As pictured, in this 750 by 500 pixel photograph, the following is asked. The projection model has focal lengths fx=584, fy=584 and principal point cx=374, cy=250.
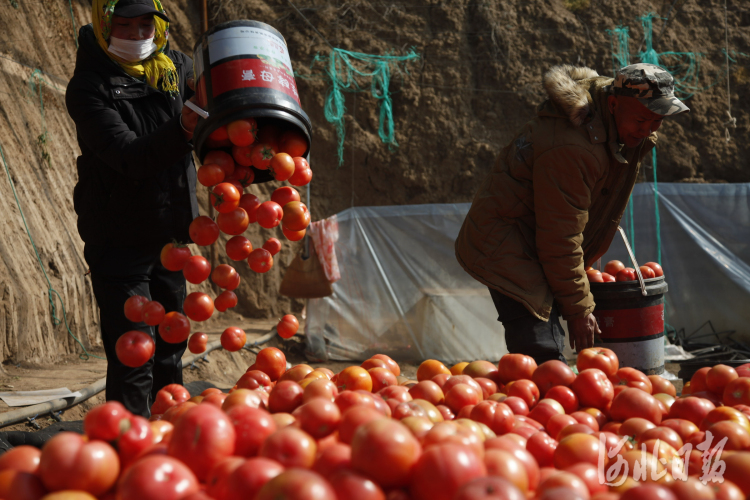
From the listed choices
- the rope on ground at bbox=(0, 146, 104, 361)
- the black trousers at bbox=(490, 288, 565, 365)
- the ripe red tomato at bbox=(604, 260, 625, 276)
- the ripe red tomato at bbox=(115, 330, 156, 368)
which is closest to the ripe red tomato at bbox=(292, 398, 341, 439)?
the ripe red tomato at bbox=(115, 330, 156, 368)

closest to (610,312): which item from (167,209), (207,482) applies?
(167,209)

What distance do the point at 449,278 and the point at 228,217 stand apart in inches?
220

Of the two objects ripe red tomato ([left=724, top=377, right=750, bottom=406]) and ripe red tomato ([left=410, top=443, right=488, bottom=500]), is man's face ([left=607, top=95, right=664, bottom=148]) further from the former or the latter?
ripe red tomato ([left=410, top=443, right=488, bottom=500])

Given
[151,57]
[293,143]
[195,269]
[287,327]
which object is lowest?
[287,327]

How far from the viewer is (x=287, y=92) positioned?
222cm

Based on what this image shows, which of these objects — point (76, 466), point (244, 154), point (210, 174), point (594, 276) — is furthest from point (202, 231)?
point (594, 276)

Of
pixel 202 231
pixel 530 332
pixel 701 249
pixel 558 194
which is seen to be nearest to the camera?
pixel 202 231

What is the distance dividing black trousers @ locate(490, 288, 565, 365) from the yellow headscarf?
1.98m

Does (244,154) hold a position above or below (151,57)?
below

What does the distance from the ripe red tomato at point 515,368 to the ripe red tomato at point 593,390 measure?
229mm

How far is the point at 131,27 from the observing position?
8.38 feet

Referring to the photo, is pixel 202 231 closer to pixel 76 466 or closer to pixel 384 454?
pixel 76 466

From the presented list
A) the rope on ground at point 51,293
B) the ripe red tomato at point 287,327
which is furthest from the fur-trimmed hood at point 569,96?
the rope on ground at point 51,293

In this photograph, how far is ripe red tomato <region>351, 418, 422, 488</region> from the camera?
115 cm
